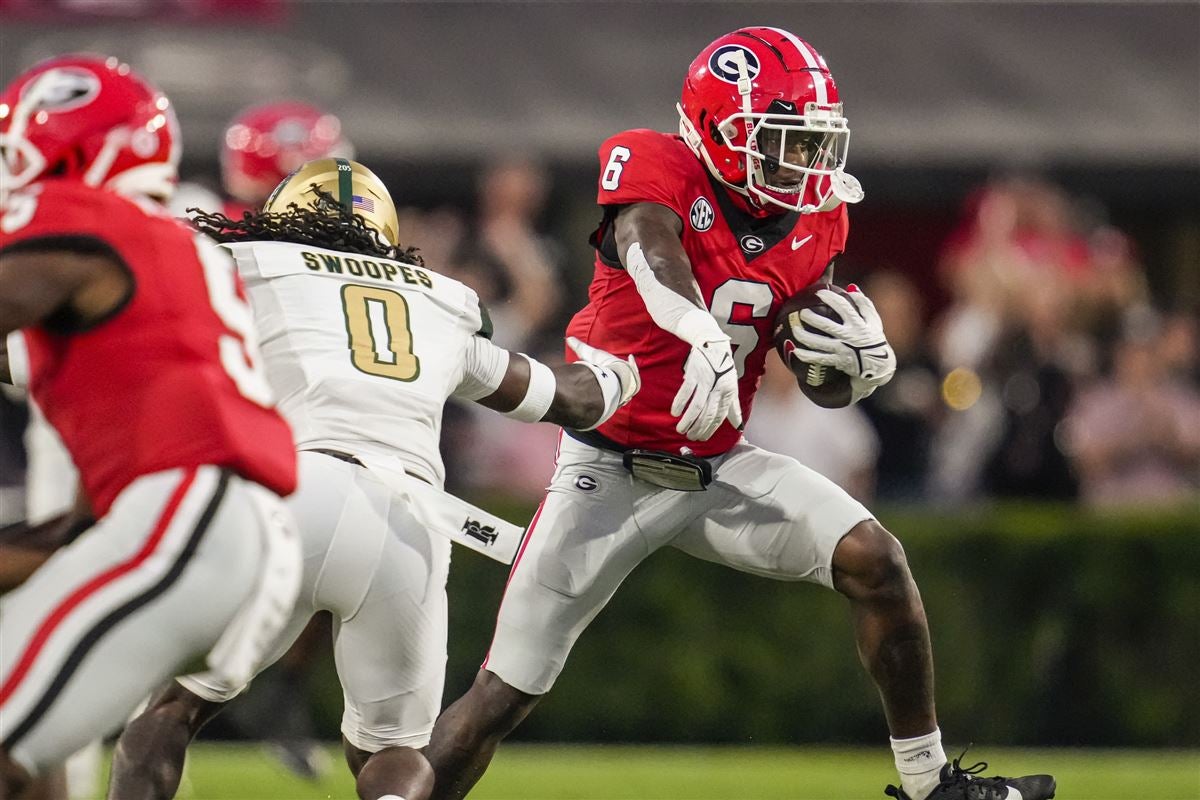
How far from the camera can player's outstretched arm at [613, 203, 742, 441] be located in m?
4.62

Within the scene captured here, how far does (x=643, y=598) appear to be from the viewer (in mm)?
8297

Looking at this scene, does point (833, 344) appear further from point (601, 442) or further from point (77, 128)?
point (77, 128)

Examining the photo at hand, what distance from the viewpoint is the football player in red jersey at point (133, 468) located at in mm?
3287

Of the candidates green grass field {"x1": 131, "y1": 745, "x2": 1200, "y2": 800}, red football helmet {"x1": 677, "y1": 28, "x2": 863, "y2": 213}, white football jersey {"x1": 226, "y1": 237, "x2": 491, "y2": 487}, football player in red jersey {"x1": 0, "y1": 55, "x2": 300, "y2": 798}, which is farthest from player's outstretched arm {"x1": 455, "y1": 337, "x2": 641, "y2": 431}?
green grass field {"x1": 131, "y1": 745, "x2": 1200, "y2": 800}

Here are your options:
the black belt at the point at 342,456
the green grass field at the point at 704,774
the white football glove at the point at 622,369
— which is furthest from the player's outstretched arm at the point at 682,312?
the green grass field at the point at 704,774

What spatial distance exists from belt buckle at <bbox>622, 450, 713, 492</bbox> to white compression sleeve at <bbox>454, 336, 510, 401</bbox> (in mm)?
704

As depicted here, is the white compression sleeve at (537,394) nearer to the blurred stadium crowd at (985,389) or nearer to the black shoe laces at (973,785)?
the black shoe laces at (973,785)

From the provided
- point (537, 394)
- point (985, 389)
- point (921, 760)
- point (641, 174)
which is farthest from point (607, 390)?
point (985, 389)

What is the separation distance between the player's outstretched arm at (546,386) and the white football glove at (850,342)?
1.51 feet

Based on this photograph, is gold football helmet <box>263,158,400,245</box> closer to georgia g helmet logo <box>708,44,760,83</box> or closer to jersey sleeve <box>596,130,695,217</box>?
A: jersey sleeve <box>596,130,695,217</box>

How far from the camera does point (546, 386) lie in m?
4.51

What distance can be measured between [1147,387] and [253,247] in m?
6.19

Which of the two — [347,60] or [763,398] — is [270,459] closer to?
[763,398]

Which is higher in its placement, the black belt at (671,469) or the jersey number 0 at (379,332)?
the jersey number 0 at (379,332)
